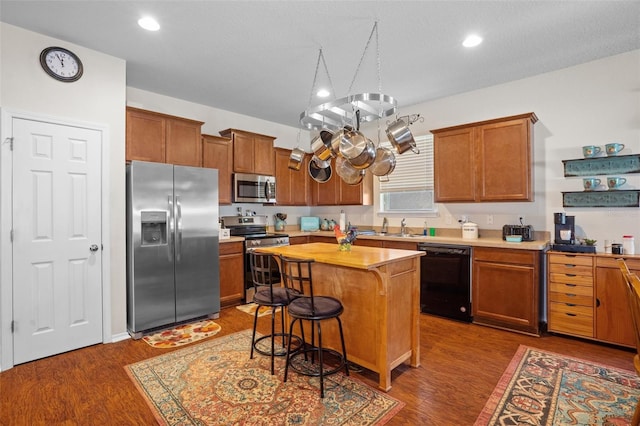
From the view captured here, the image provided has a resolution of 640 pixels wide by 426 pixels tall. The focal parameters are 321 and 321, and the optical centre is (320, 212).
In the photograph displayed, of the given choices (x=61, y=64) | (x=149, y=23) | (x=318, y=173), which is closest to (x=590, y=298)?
(x=318, y=173)

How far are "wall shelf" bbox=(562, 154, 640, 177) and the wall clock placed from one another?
5.11 meters

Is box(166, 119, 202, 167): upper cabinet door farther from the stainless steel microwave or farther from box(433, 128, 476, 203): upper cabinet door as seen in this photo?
box(433, 128, 476, 203): upper cabinet door

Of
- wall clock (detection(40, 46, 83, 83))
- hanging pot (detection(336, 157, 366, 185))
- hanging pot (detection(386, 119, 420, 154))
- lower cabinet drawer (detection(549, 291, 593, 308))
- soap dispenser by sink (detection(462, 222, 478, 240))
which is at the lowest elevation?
lower cabinet drawer (detection(549, 291, 593, 308))

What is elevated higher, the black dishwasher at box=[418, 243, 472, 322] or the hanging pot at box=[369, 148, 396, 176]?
the hanging pot at box=[369, 148, 396, 176]

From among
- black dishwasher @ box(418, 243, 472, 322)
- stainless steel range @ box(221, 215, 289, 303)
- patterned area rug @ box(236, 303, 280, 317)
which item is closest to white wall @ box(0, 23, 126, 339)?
patterned area rug @ box(236, 303, 280, 317)

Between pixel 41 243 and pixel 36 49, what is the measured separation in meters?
1.72

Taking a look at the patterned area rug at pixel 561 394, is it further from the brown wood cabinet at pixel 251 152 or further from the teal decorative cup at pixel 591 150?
the brown wood cabinet at pixel 251 152

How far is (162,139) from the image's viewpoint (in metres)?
3.90

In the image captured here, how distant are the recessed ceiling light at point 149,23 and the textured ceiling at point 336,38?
6 cm

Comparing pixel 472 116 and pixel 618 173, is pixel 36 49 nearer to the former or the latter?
pixel 472 116

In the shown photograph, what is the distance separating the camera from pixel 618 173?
3.29 meters

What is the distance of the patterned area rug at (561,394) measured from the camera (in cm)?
200

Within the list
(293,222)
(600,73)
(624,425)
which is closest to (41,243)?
(293,222)

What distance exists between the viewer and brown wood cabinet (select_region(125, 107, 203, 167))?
3.68 meters
